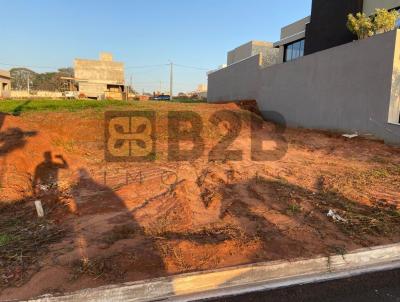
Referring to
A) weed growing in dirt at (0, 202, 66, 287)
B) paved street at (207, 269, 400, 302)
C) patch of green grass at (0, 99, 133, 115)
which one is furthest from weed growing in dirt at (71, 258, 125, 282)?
patch of green grass at (0, 99, 133, 115)

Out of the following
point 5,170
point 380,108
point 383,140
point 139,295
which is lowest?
point 139,295

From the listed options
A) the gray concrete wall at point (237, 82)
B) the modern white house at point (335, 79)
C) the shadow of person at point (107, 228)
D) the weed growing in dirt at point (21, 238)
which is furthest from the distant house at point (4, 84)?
the weed growing in dirt at point (21, 238)

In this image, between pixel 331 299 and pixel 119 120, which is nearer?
pixel 331 299

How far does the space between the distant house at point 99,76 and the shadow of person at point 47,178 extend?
137ft

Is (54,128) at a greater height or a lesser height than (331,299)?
greater

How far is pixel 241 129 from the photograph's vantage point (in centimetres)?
1503

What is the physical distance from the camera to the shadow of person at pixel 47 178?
6.21m

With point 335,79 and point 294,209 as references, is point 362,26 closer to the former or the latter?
point 335,79

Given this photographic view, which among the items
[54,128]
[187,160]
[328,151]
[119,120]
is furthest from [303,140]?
[54,128]

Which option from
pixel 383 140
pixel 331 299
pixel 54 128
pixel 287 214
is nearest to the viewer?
pixel 331 299

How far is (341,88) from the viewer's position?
12023 millimetres

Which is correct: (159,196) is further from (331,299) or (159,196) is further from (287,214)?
(331,299)

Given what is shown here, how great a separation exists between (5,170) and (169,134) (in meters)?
7.43

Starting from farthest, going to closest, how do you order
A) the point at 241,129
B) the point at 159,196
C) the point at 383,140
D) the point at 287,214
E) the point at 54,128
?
1. the point at 241,129
2. the point at 54,128
3. the point at 383,140
4. the point at 159,196
5. the point at 287,214
